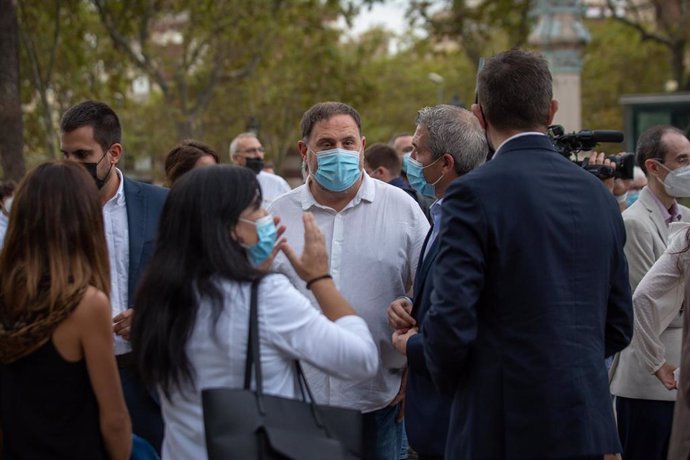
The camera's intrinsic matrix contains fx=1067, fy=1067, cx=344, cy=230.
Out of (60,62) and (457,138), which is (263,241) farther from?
(60,62)

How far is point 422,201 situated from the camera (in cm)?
714

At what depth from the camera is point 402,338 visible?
433 centimetres

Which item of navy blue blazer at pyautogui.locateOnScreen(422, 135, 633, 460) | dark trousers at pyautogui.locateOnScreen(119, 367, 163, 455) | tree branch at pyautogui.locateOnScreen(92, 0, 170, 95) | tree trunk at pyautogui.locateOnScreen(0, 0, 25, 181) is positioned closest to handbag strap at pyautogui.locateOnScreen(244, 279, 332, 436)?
navy blue blazer at pyautogui.locateOnScreen(422, 135, 633, 460)

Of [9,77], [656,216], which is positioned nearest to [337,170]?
[656,216]

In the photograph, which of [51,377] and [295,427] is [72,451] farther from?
[295,427]

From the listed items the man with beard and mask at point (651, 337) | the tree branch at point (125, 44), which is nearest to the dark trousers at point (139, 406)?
the man with beard and mask at point (651, 337)

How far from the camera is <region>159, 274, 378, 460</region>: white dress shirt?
342cm

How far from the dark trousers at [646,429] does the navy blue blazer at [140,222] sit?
2.75 meters

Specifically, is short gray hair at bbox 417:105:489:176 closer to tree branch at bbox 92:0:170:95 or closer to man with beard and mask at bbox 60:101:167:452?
man with beard and mask at bbox 60:101:167:452

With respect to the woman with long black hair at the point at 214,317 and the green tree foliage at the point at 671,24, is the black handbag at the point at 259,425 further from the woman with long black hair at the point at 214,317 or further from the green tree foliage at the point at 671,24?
the green tree foliage at the point at 671,24

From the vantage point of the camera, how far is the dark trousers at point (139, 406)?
4793 mm

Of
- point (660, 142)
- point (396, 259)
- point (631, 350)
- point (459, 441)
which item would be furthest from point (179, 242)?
point (660, 142)

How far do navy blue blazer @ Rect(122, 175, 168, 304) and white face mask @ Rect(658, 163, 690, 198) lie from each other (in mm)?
2794

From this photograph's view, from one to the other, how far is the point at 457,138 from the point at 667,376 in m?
1.62
